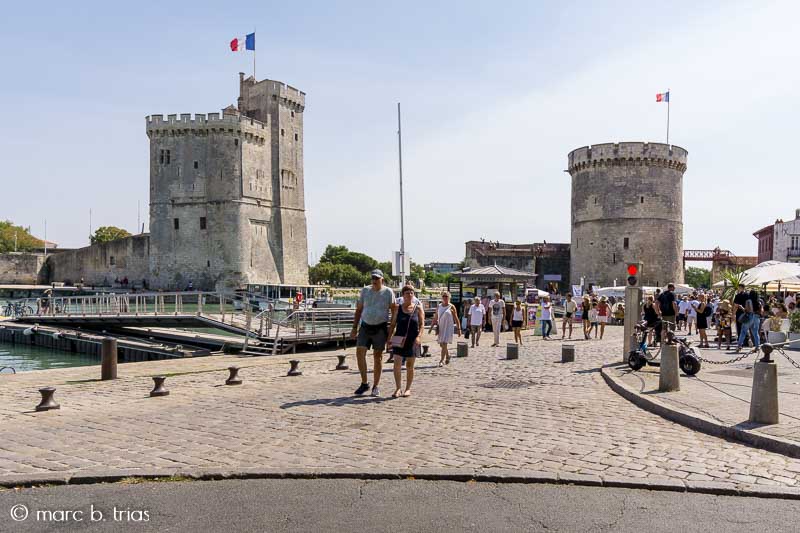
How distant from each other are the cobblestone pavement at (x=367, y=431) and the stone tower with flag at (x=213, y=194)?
57544 mm

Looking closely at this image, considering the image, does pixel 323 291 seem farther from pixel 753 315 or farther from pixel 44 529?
pixel 44 529

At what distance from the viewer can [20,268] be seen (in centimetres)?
8550

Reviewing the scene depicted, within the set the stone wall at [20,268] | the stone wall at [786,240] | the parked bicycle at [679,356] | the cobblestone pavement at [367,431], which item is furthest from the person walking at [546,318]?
the stone wall at [20,268]

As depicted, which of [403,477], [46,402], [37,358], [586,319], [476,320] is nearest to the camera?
[403,477]

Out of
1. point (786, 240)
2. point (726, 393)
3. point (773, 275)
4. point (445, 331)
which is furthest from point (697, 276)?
point (726, 393)

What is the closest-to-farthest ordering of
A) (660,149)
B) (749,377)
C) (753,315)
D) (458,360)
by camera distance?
(749,377) → (458,360) → (753,315) → (660,149)

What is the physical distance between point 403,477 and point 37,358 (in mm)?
26057

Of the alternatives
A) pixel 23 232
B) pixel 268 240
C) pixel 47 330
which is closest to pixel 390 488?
pixel 47 330

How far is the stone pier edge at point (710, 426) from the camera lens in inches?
253

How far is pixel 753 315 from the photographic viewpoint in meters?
16.3

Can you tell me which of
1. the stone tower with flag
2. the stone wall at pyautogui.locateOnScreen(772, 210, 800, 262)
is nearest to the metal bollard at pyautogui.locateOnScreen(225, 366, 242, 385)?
the stone tower with flag

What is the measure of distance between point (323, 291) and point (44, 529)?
60.1 metres

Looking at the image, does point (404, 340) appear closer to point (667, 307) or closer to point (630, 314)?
point (630, 314)

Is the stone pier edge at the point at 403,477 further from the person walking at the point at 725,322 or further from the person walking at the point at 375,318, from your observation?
the person walking at the point at 725,322
